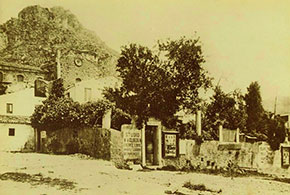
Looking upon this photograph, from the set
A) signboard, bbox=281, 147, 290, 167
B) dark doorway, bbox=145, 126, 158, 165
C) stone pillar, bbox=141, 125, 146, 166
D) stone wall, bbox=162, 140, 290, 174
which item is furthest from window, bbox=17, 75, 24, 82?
signboard, bbox=281, 147, 290, 167

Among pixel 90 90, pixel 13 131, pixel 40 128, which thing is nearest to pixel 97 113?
pixel 90 90

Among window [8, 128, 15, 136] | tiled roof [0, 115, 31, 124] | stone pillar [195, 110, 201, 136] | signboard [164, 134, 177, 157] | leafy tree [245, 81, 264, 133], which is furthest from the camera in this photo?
stone pillar [195, 110, 201, 136]

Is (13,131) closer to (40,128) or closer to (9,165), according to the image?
(9,165)

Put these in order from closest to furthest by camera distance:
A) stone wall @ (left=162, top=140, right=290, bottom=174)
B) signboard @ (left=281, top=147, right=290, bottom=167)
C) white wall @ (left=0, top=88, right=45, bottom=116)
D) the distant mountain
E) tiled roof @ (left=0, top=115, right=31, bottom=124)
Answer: tiled roof @ (left=0, top=115, right=31, bottom=124) → white wall @ (left=0, top=88, right=45, bottom=116) → the distant mountain → stone wall @ (left=162, top=140, right=290, bottom=174) → signboard @ (left=281, top=147, right=290, bottom=167)

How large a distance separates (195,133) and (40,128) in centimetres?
342

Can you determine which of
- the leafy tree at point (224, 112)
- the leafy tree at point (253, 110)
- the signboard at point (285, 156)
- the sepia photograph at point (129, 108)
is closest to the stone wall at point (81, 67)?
the sepia photograph at point (129, 108)

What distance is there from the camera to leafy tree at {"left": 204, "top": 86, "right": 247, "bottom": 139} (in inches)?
311

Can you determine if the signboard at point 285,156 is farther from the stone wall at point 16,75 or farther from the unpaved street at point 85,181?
the stone wall at point 16,75

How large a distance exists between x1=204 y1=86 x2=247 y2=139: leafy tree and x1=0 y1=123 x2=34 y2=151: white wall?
398 cm

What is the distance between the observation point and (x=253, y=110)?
8.29m

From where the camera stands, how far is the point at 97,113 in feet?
20.4

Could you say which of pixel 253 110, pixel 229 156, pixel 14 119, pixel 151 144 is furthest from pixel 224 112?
pixel 14 119

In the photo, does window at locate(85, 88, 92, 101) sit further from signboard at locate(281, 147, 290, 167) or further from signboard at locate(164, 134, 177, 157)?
signboard at locate(281, 147, 290, 167)

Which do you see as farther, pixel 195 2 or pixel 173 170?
pixel 173 170
